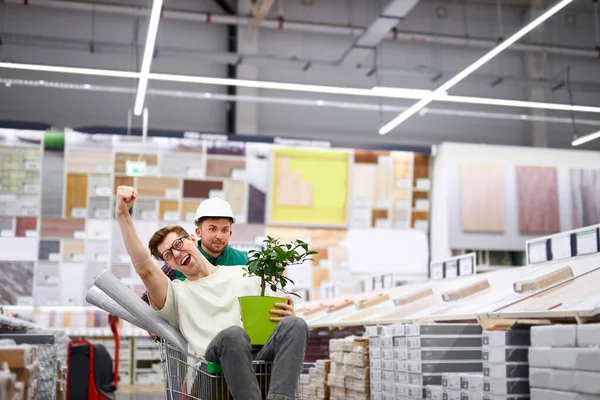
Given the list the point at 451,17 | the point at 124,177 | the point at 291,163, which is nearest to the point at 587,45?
the point at 451,17

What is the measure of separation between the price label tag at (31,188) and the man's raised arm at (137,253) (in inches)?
348

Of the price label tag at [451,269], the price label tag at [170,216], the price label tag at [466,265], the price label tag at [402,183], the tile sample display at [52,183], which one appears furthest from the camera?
the price label tag at [402,183]

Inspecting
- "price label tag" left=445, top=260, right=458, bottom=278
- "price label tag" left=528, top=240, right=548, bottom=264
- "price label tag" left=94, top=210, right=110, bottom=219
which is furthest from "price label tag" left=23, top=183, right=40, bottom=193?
"price label tag" left=528, top=240, right=548, bottom=264

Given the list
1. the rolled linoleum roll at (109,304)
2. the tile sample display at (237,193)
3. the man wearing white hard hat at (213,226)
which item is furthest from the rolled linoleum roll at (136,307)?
the tile sample display at (237,193)

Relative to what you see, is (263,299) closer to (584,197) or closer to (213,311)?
(213,311)

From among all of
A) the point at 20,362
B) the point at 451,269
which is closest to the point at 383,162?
the point at 451,269

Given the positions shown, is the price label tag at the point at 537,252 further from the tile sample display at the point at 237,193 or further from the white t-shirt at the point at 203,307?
the tile sample display at the point at 237,193

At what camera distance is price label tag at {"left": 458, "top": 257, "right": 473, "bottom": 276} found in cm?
616

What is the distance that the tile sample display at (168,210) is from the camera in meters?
11.6

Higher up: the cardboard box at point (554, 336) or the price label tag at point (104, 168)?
the price label tag at point (104, 168)

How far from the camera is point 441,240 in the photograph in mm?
12172

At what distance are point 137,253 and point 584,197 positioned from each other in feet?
36.3

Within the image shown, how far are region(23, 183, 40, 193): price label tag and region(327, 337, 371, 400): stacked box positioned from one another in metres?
6.95

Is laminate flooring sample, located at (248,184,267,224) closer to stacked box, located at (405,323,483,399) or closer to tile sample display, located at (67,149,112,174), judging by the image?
tile sample display, located at (67,149,112,174)
